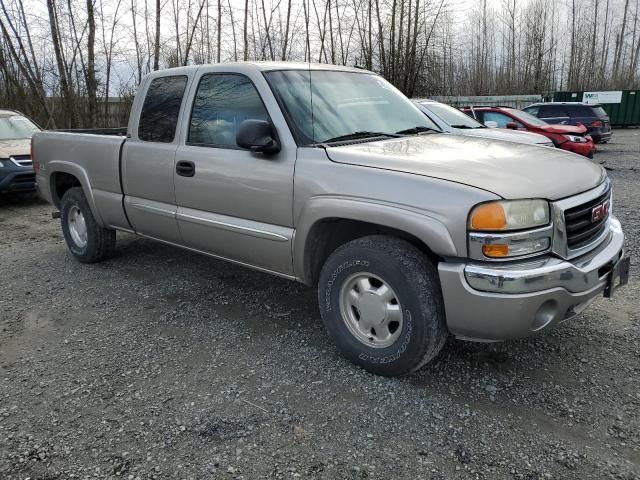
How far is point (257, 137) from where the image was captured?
336 centimetres

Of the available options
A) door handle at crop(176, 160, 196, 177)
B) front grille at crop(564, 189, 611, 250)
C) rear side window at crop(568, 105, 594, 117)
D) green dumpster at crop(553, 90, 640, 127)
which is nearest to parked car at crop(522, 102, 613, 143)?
rear side window at crop(568, 105, 594, 117)

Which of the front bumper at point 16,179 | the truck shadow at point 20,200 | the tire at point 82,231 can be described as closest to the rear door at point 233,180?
the tire at point 82,231

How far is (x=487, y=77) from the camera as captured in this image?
31.0m

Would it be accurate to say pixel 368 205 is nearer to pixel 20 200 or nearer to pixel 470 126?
pixel 470 126

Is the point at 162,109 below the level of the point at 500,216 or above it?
above

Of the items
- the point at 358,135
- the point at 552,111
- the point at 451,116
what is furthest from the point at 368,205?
the point at 552,111

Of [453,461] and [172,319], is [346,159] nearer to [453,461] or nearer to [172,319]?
[453,461]

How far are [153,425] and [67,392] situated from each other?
0.71 m

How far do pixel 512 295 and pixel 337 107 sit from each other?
1836 millimetres

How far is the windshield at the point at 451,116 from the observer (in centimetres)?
898

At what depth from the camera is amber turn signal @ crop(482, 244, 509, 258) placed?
8.66ft

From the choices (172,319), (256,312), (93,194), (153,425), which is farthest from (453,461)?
(93,194)

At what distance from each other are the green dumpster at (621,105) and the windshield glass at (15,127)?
25.5 metres

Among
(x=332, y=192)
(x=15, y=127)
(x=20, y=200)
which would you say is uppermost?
(x=15, y=127)
